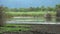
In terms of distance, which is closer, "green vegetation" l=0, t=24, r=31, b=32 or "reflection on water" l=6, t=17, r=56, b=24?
"green vegetation" l=0, t=24, r=31, b=32

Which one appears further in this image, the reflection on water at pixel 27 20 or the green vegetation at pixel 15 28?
the reflection on water at pixel 27 20

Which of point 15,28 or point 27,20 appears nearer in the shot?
point 15,28

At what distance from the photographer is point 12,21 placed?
3.90 metres

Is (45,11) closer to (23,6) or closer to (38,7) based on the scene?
(38,7)

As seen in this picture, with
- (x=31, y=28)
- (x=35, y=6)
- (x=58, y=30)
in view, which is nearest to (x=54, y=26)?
(x=58, y=30)

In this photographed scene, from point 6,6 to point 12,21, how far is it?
1.52 feet

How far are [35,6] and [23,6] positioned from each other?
0.30 m

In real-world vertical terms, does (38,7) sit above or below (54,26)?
above

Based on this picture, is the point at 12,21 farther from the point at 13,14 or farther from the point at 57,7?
the point at 57,7

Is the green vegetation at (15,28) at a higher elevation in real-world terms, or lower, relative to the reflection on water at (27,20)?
lower

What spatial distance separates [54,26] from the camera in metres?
3.56

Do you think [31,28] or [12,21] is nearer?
[31,28]

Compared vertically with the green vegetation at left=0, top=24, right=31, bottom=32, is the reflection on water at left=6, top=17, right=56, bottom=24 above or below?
above

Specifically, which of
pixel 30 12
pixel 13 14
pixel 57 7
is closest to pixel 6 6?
pixel 13 14
